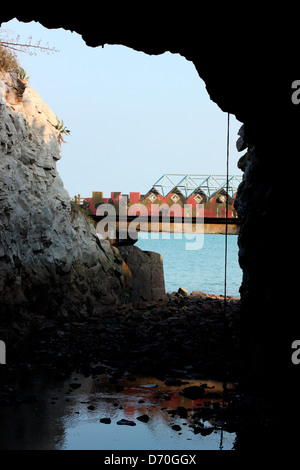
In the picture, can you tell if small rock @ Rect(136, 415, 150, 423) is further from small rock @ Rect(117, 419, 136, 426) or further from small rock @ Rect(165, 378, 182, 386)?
small rock @ Rect(165, 378, 182, 386)

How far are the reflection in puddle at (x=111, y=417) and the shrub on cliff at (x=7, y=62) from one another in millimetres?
8078

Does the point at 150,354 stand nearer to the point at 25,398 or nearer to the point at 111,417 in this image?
the point at 25,398

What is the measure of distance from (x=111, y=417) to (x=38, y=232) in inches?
266

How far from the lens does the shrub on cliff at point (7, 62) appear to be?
12.6m

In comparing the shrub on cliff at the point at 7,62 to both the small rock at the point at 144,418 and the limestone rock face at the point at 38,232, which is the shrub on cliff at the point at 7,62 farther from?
the small rock at the point at 144,418

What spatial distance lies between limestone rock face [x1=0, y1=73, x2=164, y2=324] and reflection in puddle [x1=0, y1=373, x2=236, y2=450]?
11.7ft

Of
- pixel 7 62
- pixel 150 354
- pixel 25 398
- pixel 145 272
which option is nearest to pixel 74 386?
pixel 25 398

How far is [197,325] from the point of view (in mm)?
12078

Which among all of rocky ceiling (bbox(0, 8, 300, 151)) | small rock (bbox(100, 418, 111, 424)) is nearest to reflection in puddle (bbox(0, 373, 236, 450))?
small rock (bbox(100, 418, 111, 424))

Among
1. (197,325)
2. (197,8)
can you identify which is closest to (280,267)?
(197,8)

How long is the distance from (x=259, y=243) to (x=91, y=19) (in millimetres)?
4023

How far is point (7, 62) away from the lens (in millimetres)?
12773

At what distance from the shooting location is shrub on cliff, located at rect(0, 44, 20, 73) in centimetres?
1261

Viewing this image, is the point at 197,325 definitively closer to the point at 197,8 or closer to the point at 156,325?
the point at 156,325
